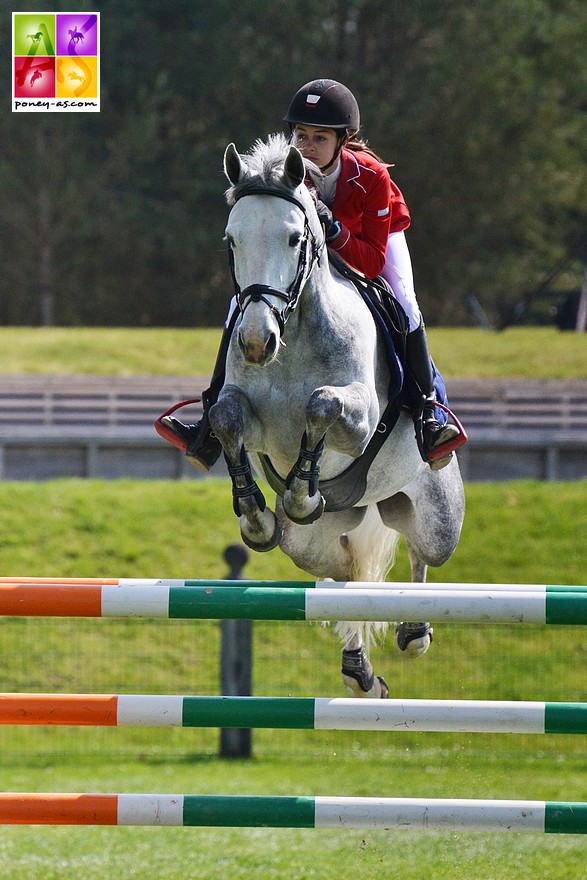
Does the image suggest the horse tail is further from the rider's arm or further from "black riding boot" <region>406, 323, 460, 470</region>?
the rider's arm

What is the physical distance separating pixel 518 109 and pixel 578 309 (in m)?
5.49

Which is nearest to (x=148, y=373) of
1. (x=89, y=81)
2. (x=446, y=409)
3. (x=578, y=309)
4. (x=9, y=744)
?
(x=578, y=309)

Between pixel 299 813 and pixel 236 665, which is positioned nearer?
pixel 299 813

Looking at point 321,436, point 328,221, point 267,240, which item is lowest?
point 321,436

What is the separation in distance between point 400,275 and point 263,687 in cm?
786

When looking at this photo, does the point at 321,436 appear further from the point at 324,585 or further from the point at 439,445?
the point at 439,445

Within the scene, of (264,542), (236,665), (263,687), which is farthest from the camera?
(263,687)

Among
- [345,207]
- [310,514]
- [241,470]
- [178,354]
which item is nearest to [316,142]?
[345,207]

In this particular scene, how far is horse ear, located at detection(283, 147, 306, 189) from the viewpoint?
14.0 ft

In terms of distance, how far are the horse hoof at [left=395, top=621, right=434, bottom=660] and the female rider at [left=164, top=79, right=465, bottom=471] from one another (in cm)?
93

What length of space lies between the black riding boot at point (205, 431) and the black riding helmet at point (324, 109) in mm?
838

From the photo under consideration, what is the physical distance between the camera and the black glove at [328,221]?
15.3ft

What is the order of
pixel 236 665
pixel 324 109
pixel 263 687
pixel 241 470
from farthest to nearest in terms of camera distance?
pixel 263 687 → pixel 236 665 → pixel 324 109 → pixel 241 470

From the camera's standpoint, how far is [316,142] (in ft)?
15.8
